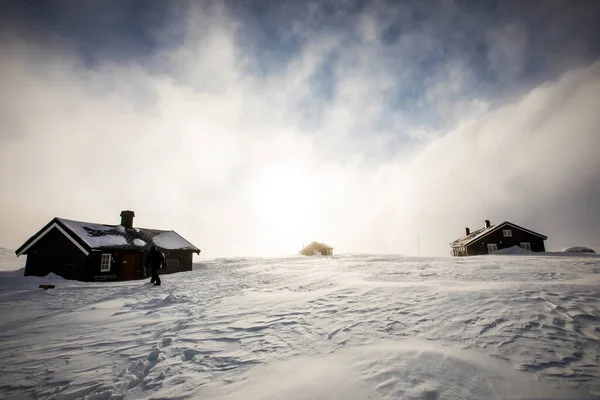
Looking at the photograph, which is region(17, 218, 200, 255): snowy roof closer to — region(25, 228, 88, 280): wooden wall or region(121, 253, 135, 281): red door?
region(25, 228, 88, 280): wooden wall

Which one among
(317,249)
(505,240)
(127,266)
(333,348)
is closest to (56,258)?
(127,266)

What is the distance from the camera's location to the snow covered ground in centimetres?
294

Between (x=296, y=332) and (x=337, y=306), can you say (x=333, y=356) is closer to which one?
(x=296, y=332)

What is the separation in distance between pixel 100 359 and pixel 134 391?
4.74ft

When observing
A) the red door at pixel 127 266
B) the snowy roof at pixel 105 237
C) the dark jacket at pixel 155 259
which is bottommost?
the red door at pixel 127 266

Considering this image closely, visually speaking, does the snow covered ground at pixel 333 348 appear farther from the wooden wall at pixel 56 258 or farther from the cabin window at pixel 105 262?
the wooden wall at pixel 56 258

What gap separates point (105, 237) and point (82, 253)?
7.42 feet

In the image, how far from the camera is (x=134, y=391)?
3.08 metres

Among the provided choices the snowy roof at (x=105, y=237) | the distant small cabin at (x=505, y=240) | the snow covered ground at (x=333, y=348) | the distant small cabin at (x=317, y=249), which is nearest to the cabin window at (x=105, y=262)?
the snowy roof at (x=105, y=237)

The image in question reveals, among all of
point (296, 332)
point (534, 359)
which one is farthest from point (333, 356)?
point (534, 359)

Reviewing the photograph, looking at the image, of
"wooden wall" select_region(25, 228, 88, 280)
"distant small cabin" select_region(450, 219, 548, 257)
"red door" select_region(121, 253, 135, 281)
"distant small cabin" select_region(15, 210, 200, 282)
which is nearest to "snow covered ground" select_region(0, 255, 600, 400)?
"distant small cabin" select_region(15, 210, 200, 282)

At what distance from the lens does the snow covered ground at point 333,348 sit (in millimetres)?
2943

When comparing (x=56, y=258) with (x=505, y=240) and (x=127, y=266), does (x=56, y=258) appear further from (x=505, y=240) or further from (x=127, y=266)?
(x=505, y=240)

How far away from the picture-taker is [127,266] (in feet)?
69.9
